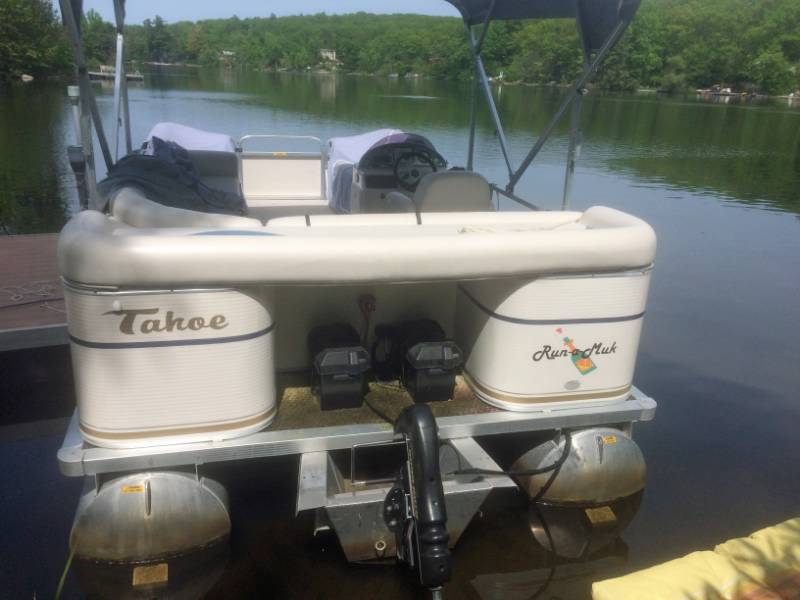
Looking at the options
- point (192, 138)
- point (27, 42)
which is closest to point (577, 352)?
point (192, 138)

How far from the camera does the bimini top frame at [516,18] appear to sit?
3.32 meters

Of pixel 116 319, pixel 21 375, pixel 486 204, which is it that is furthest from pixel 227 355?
pixel 21 375

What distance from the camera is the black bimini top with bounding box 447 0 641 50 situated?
4.24 meters

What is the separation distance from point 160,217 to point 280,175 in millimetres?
5668

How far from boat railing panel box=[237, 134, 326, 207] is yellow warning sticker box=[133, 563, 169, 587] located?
5.73 metres

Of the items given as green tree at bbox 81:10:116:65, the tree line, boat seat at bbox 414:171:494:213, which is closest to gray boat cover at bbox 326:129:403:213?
boat seat at bbox 414:171:494:213

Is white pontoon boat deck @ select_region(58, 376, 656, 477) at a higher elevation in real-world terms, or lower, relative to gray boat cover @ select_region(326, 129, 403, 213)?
lower

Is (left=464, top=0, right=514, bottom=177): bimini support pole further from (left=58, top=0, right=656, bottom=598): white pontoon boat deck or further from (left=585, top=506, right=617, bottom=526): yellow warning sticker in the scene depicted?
(left=585, top=506, right=617, bottom=526): yellow warning sticker

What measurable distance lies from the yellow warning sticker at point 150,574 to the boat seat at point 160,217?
1.48 metres

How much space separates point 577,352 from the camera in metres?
2.97

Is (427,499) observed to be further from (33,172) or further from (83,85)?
(33,172)

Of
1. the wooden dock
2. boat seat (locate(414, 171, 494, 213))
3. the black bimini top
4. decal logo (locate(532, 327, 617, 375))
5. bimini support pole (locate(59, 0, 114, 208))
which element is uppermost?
the black bimini top

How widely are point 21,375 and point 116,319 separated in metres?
2.86

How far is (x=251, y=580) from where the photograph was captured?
2.88 metres
